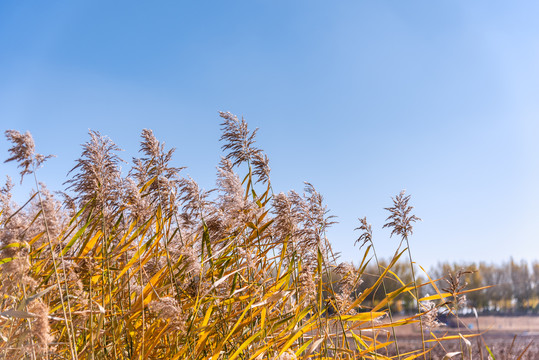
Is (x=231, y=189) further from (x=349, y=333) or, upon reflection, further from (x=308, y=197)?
(x=349, y=333)

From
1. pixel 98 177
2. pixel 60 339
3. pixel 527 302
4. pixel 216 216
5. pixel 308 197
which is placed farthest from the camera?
pixel 527 302

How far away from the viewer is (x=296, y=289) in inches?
99.5

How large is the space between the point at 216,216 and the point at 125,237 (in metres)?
0.69

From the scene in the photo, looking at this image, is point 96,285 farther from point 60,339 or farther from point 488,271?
point 488,271

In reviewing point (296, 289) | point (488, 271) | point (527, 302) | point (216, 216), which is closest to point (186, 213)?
point (216, 216)

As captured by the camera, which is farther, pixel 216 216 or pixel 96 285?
pixel 96 285

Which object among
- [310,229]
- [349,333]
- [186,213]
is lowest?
[349,333]

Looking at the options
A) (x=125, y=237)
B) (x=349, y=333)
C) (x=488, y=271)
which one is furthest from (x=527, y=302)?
(x=125, y=237)

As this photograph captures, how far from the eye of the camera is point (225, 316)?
2439mm

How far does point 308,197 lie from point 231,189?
0.46 meters

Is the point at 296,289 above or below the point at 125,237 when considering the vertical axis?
below

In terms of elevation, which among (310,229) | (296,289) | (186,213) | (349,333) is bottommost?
(349,333)

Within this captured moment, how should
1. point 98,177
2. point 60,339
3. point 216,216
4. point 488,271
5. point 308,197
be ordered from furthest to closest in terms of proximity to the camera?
point 488,271 → point 60,339 → point 308,197 → point 216,216 → point 98,177

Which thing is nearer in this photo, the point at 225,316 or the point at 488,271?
the point at 225,316
